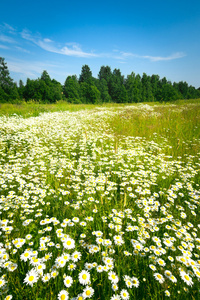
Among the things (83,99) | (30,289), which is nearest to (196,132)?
(30,289)

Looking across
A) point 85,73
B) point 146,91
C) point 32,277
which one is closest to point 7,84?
point 85,73

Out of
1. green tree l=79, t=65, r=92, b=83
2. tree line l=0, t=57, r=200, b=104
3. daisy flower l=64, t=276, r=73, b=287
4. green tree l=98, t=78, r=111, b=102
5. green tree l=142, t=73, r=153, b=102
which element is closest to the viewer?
daisy flower l=64, t=276, r=73, b=287

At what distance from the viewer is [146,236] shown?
6.22 ft

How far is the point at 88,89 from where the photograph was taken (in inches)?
1607

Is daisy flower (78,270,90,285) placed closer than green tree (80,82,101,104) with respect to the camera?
Yes

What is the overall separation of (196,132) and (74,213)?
274 inches

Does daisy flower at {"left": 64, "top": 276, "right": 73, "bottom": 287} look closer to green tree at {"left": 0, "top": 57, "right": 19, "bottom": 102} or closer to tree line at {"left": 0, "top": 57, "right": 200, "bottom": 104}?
tree line at {"left": 0, "top": 57, "right": 200, "bottom": 104}

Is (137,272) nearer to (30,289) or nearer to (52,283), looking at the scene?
(52,283)

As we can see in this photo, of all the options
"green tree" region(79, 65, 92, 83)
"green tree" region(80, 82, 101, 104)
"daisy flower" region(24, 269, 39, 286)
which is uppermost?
"green tree" region(79, 65, 92, 83)

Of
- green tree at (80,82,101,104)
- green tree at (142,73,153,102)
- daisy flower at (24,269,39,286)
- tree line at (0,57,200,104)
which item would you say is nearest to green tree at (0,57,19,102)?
tree line at (0,57,200,104)

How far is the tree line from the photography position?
39.9 m

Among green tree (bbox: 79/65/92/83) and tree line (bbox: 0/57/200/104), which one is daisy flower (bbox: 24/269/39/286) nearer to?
tree line (bbox: 0/57/200/104)

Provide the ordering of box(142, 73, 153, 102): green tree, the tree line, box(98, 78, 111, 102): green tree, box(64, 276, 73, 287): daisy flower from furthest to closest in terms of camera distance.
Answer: box(142, 73, 153, 102): green tree, box(98, 78, 111, 102): green tree, the tree line, box(64, 276, 73, 287): daisy flower

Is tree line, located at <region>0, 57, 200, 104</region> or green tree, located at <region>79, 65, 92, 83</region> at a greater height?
green tree, located at <region>79, 65, 92, 83</region>
